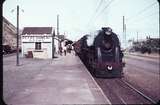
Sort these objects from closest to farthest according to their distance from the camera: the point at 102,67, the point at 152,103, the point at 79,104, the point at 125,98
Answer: the point at 79,104 → the point at 152,103 → the point at 125,98 → the point at 102,67

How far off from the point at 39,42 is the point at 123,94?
3253 centimetres

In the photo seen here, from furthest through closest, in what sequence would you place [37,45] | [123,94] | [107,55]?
[37,45], [107,55], [123,94]

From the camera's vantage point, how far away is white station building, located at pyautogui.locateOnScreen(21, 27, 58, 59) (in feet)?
141

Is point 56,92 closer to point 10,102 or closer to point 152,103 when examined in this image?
point 10,102

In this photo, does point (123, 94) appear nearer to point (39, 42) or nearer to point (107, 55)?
point (107, 55)

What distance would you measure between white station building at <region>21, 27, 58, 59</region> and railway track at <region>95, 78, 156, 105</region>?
87.7 ft

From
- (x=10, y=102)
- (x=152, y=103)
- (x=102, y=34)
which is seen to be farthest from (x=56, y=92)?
(x=102, y=34)

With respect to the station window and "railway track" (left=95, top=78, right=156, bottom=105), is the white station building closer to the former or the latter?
the station window

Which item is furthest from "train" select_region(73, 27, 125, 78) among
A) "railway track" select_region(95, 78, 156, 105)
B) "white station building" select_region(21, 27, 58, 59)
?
"white station building" select_region(21, 27, 58, 59)

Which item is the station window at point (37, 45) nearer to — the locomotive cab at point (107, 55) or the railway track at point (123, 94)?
the locomotive cab at point (107, 55)

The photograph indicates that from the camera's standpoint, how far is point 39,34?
146ft

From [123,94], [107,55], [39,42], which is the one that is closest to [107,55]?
[107,55]

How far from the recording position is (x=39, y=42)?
146 ft

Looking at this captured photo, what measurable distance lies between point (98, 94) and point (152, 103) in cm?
245
